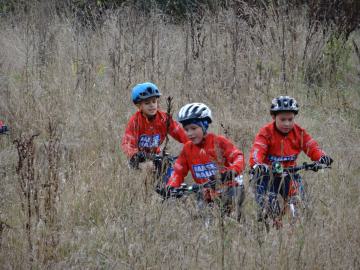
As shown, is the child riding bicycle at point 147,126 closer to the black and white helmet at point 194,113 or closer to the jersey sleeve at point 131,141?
the jersey sleeve at point 131,141

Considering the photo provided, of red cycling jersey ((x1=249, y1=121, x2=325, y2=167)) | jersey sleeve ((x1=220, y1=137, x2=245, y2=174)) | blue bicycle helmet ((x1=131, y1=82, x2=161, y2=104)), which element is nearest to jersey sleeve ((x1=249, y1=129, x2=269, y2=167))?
red cycling jersey ((x1=249, y1=121, x2=325, y2=167))

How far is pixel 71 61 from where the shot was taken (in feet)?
24.7

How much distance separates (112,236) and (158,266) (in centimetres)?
49

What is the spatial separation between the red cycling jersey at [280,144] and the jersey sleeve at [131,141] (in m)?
1.10

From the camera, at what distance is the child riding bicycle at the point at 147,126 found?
4.98 meters

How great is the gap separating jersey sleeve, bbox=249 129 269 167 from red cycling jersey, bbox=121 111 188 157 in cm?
97

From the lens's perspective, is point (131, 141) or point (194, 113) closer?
point (194, 113)

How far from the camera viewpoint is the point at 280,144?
4.27 m

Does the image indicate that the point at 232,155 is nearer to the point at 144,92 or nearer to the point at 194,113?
the point at 194,113

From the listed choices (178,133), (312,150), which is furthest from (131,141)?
(312,150)

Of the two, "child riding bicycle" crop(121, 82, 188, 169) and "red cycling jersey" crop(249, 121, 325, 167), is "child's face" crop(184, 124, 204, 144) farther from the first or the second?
"child riding bicycle" crop(121, 82, 188, 169)

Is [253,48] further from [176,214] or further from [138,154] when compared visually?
[176,214]

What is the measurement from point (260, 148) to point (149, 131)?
1.34 m

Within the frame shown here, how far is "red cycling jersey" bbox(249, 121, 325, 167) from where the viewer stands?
13.8 ft
